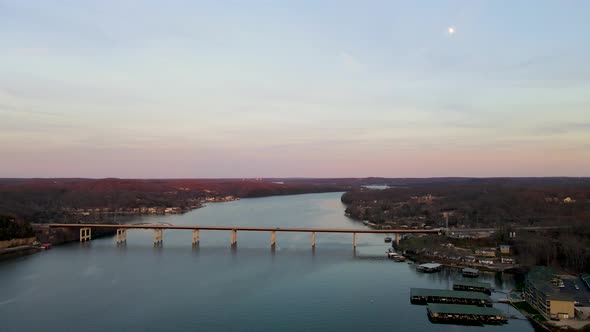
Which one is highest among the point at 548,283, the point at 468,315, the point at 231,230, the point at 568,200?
the point at 568,200

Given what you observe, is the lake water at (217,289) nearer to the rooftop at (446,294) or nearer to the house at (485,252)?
the rooftop at (446,294)

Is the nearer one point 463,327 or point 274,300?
point 463,327

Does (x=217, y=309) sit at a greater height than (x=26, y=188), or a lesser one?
lesser

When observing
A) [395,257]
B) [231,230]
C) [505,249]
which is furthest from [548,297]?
[231,230]

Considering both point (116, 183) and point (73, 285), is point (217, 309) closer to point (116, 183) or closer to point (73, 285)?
point (73, 285)

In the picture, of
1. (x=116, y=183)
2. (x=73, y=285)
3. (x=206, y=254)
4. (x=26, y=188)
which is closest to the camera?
(x=73, y=285)

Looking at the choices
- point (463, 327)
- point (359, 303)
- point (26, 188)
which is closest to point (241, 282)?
point (359, 303)

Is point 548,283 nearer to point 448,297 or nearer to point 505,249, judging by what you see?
point 448,297
